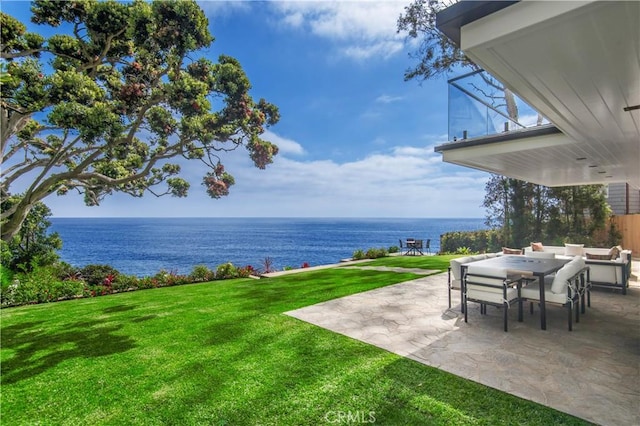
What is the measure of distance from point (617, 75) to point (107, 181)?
12.9m

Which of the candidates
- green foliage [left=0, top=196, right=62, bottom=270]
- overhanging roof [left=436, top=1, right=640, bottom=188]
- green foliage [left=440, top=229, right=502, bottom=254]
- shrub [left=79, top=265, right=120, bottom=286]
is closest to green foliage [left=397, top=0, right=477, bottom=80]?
green foliage [left=440, top=229, right=502, bottom=254]

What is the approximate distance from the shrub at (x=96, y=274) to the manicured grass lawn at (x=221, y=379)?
189 inches

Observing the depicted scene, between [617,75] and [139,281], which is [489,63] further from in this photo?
[139,281]

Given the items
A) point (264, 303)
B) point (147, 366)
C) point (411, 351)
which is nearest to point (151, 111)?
point (264, 303)

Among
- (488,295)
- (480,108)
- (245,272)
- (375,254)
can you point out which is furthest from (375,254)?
(488,295)

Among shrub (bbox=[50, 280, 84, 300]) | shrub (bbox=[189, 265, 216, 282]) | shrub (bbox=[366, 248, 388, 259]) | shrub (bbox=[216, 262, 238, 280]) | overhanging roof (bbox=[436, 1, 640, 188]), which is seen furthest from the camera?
shrub (bbox=[366, 248, 388, 259])

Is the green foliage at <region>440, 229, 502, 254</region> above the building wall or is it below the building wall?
below

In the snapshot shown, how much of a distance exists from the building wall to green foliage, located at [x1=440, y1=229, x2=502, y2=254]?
19.6 feet

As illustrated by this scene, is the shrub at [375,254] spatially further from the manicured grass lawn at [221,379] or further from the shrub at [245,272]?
the manicured grass lawn at [221,379]

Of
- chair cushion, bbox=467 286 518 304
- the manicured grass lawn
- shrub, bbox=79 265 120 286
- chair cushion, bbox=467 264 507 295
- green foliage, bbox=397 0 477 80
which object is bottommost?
shrub, bbox=79 265 120 286

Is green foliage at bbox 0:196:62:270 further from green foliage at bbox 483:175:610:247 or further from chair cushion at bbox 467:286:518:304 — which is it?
green foliage at bbox 483:175:610:247

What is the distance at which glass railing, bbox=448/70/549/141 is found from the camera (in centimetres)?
573

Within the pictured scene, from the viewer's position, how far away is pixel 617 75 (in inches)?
99.6

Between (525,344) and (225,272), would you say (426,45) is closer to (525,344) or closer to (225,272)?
(225,272)
